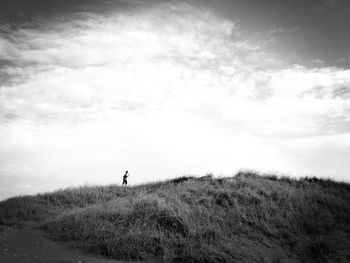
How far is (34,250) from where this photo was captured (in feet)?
36.1

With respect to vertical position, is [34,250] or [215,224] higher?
[215,224]

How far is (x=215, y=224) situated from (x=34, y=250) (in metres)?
7.18

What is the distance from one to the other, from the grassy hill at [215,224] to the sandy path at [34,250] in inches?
22.7

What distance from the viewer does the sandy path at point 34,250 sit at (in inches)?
385

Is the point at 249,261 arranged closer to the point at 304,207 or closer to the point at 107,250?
the point at 107,250

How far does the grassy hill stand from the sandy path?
22.7 inches

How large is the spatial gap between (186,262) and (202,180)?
437 inches

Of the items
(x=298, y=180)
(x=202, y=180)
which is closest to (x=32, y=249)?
(x=202, y=180)

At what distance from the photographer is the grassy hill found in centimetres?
1171

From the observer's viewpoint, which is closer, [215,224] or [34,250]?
[34,250]

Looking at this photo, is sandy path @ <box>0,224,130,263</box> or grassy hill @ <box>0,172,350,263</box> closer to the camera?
sandy path @ <box>0,224,130,263</box>

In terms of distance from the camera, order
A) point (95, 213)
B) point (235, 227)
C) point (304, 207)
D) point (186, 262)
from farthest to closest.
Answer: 1. point (304, 207)
2. point (95, 213)
3. point (235, 227)
4. point (186, 262)

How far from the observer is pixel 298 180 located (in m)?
22.1

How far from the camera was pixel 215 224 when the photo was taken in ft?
44.9
